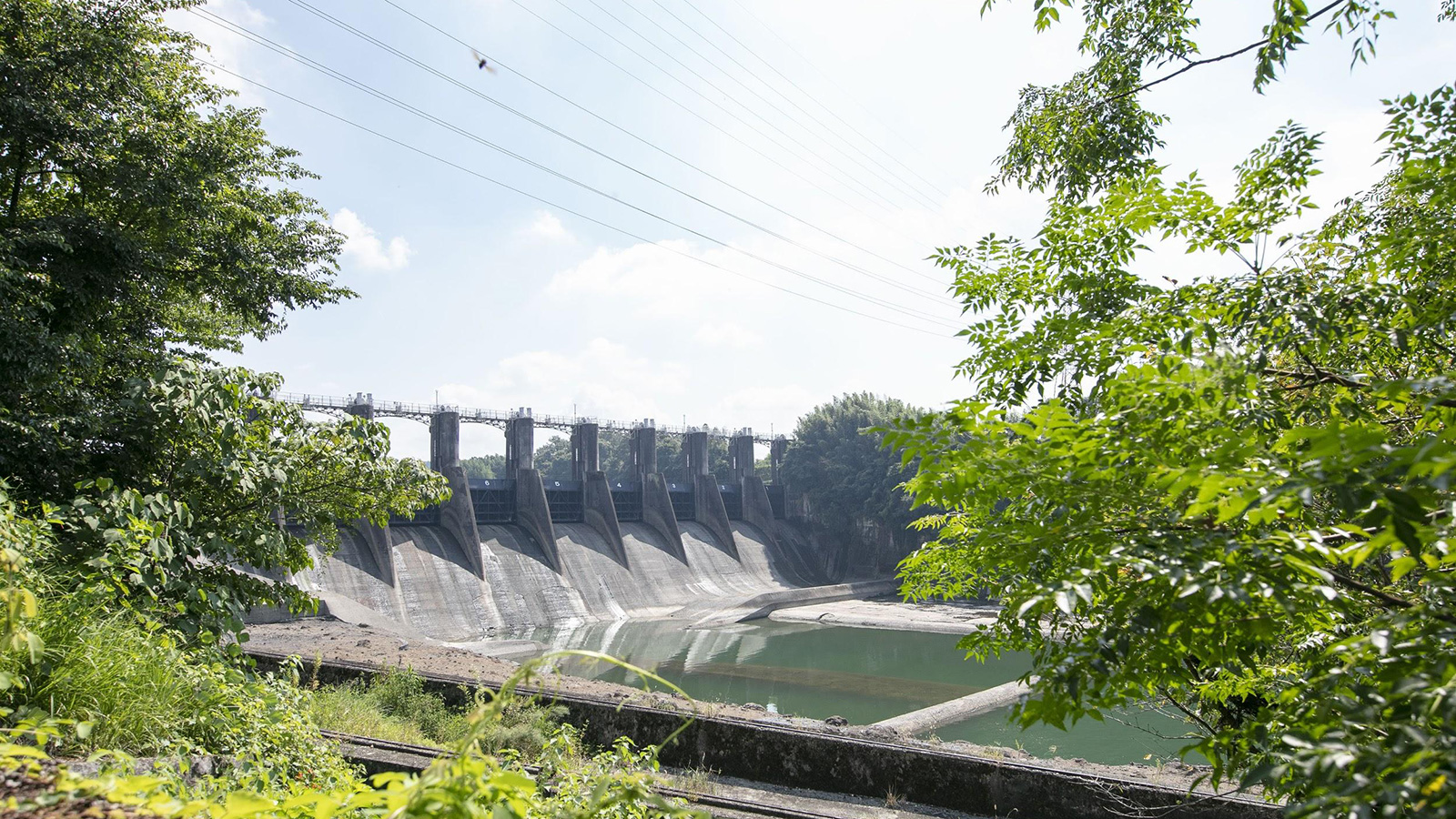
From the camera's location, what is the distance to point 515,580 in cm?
2894

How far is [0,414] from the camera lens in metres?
5.70

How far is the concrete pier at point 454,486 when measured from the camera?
28516mm

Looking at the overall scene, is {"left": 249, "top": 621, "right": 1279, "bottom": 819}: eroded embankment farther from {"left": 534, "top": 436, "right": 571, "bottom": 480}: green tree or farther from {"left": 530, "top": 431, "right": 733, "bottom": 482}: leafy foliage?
{"left": 534, "top": 436, "right": 571, "bottom": 480}: green tree

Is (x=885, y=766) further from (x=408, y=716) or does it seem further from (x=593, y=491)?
(x=593, y=491)

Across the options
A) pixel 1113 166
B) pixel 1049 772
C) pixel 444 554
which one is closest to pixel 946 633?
pixel 444 554

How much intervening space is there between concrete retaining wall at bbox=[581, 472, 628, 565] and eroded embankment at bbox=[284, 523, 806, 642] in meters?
0.27

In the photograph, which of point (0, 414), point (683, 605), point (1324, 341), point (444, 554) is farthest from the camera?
point (683, 605)

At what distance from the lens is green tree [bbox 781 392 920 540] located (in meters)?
39.8

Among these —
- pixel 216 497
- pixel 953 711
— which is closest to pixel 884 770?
pixel 216 497

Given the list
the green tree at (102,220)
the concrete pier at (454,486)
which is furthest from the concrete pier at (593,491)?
the green tree at (102,220)

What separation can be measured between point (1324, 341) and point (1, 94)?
31.2ft

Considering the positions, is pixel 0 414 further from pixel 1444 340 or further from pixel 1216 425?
pixel 1444 340

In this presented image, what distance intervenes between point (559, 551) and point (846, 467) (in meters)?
16.1

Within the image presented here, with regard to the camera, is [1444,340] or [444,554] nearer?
[1444,340]
